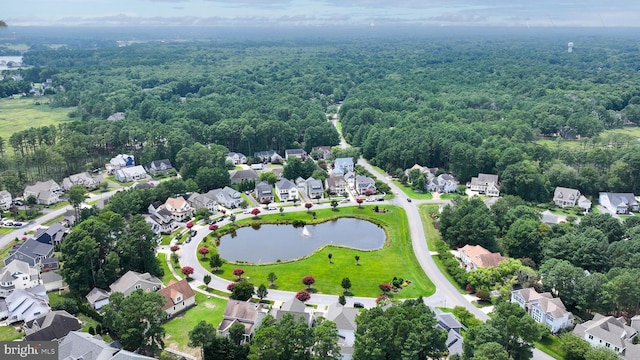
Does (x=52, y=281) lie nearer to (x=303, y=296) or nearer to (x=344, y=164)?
(x=303, y=296)

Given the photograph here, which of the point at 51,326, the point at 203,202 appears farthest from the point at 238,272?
the point at 203,202

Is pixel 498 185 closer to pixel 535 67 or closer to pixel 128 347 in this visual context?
pixel 128 347

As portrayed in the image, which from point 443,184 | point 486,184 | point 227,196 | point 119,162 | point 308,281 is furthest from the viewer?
point 119,162

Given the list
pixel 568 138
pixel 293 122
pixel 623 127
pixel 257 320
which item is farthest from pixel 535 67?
pixel 257 320

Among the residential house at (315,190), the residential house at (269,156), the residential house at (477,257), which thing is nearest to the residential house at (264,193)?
the residential house at (315,190)

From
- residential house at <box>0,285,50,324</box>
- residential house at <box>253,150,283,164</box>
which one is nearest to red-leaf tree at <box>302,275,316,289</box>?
residential house at <box>0,285,50,324</box>

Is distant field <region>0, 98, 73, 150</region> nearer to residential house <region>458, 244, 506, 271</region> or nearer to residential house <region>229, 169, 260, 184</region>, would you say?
residential house <region>229, 169, 260, 184</region>
